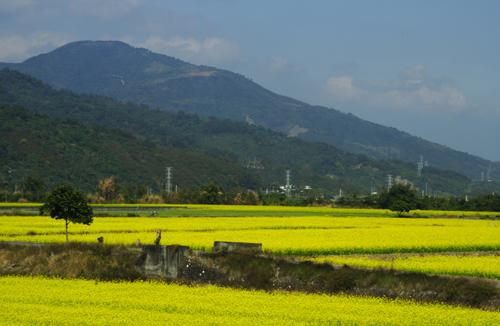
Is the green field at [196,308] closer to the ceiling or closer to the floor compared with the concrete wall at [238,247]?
closer to the floor

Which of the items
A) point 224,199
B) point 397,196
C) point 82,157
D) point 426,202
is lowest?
point 224,199

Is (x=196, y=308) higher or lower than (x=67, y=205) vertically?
lower

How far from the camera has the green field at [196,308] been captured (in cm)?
1981

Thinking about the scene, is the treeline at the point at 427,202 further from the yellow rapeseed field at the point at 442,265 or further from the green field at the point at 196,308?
the green field at the point at 196,308

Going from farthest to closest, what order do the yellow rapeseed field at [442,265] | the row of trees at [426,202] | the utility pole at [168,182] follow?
the utility pole at [168,182]
the row of trees at [426,202]
the yellow rapeseed field at [442,265]

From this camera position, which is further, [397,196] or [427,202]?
[427,202]

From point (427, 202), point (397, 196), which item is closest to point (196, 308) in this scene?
point (397, 196)

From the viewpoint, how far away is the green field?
19.8 metres

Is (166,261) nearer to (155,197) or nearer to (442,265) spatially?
(442,265)

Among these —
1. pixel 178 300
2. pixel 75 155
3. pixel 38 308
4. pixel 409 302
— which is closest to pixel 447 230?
pixel 409 302

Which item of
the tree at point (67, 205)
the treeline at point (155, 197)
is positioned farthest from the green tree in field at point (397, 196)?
the tree at point (67, 205)

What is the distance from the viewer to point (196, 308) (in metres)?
21.8

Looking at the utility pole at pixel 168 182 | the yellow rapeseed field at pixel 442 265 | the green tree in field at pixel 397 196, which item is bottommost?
the yellow rapeseed field at pixel 442 265

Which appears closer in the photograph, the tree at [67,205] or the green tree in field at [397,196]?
the tree at [67,205]
